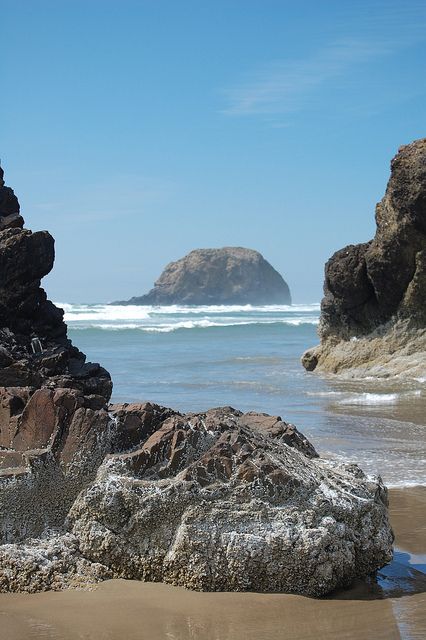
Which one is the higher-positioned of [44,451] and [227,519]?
[44,451]

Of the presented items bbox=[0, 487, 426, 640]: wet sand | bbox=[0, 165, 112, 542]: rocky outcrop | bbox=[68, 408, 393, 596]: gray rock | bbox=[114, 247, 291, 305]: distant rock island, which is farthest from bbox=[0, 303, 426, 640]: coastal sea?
bbox=[114, 247, 291, 305]: distant rock island

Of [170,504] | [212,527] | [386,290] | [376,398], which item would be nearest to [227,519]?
[212,527]

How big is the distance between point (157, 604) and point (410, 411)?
8998 mm

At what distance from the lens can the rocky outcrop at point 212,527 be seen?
4.55 meters

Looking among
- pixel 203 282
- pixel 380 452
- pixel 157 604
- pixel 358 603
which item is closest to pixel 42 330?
pixel 157 604

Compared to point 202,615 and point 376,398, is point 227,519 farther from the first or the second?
point 376,398

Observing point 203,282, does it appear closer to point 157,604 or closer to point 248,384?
point 248,384

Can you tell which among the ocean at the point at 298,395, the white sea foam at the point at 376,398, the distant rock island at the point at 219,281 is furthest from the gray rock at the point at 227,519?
the distant rock island at the point at 219,281

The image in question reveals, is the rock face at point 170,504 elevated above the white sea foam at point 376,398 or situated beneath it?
elevated above

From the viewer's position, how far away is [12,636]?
4.09m

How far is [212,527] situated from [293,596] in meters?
0.55

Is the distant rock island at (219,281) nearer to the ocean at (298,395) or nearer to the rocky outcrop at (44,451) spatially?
the ocean at (298,395)

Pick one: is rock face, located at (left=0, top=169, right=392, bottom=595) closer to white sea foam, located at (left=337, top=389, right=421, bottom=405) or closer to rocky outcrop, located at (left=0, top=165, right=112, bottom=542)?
rocky outcrop, located at (left=0, top=165, right=112, bottom=542)

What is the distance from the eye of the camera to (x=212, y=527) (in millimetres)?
4570
